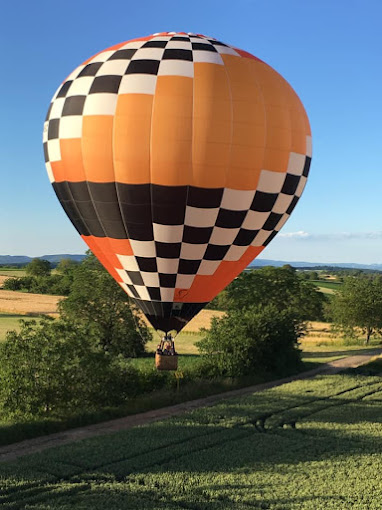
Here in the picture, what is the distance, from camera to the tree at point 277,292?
51.2 meters

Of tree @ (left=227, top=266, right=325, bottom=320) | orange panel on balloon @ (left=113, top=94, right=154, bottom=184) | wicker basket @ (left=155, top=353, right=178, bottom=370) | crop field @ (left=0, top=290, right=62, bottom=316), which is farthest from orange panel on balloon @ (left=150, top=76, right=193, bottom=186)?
crop field @ (left=0, top=290, right=62, bottom=316)

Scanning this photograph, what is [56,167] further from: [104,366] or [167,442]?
[167,442]

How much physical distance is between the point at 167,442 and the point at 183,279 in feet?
19.4

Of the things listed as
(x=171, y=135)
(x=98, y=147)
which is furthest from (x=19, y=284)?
(x=171, y=135)

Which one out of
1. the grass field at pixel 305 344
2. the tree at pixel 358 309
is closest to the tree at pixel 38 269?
the grass field at pixel 305 344

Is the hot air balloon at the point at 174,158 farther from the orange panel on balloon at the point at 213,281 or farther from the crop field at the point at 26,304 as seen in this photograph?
the crop field at the point at 26,304

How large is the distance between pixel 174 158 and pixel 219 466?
1019cm

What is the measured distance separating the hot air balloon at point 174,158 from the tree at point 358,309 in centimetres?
3614

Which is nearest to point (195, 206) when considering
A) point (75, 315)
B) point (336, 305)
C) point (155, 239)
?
point (155, 239)

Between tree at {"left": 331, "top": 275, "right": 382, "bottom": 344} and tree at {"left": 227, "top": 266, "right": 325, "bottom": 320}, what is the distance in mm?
4790

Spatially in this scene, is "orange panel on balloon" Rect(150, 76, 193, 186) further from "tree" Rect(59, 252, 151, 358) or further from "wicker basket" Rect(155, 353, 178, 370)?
"tree" Rect(59, 252, 151, 358)

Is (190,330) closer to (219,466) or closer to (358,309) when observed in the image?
(358,309)

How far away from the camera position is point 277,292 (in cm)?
5194

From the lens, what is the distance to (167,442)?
2030cm
